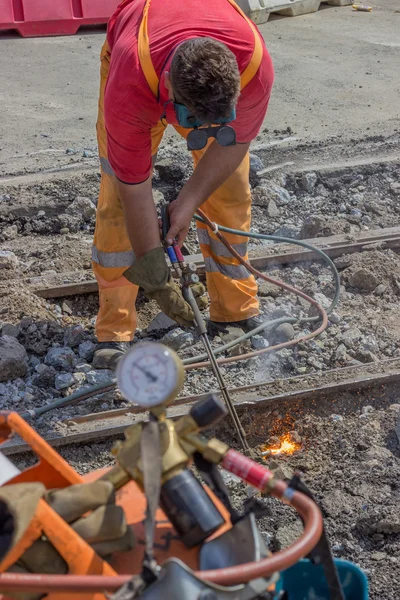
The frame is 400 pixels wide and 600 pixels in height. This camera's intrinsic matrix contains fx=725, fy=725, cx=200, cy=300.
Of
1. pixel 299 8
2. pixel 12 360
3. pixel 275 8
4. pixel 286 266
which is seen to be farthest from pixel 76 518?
pixel 299 8

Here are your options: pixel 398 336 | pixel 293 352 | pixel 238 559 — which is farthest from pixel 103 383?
pixel 238 559

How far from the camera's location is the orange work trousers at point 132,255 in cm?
414

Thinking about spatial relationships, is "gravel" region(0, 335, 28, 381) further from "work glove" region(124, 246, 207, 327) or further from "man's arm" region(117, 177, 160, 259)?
"man's arm" region(117, 177, 160, 259)

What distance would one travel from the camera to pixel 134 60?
3.20 meters

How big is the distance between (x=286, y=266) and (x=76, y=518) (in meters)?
3.61

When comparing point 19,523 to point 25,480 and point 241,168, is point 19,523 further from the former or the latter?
point 241,168

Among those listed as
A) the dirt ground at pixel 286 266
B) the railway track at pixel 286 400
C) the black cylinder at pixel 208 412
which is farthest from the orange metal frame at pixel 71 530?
the railway track at pixel 286 400

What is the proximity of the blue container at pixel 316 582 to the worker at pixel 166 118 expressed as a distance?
1758mm

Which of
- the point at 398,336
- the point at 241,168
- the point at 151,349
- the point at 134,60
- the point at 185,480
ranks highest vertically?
the point at 134,60

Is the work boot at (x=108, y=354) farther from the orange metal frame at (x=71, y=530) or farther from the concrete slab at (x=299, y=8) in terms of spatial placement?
the concrete slab at (x=299, y=8)

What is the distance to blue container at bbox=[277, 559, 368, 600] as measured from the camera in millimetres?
2197

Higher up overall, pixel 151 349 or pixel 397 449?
pixel 151 349

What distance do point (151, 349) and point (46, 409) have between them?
2.09 meters

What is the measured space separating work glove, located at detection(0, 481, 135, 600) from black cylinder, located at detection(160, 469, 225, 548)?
14cm
